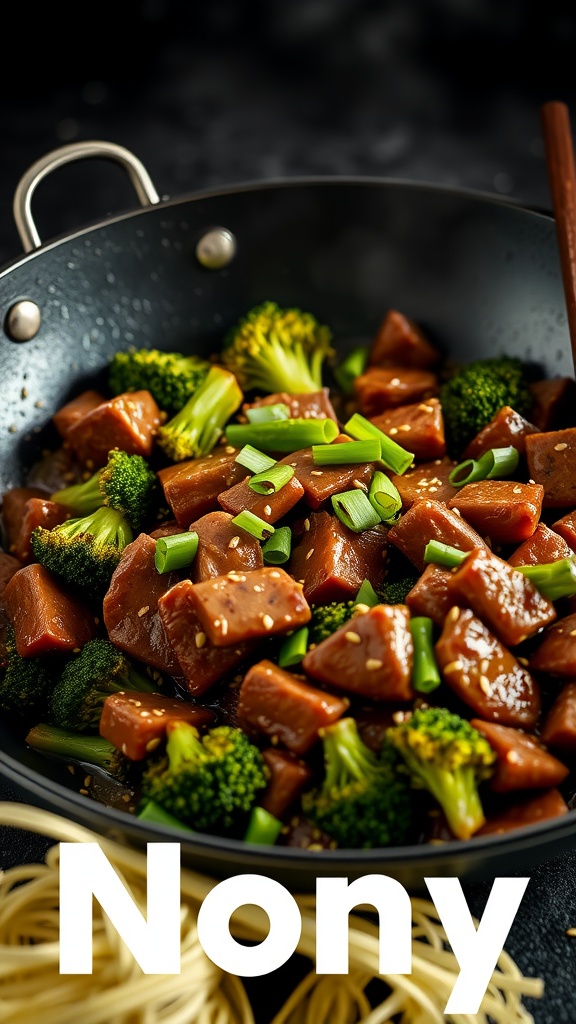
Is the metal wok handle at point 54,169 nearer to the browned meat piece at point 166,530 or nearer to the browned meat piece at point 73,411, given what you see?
the browned meat piece at point 73,411

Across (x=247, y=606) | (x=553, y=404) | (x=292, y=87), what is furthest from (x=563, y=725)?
(x=292, y=87)

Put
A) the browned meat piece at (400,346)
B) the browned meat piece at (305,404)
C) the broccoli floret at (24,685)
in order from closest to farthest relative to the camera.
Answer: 1. the broccoli floret at (24,685)
2. the browned meat piece at (305,404)
3. the browned meat piece at (400,346)

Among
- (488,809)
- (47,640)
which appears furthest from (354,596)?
(47,640)

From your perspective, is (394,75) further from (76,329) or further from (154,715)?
(154,715)

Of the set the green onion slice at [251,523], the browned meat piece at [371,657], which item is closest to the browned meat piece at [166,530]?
the green onion slice at [251,523]

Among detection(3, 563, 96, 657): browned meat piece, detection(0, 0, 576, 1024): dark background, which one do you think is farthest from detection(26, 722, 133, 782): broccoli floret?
detection(0, 0, 576, 1024): dark background
